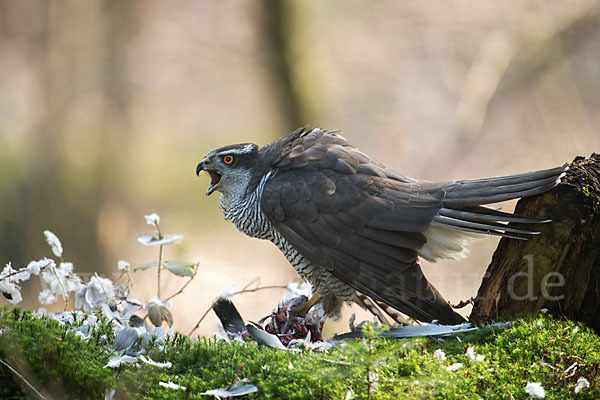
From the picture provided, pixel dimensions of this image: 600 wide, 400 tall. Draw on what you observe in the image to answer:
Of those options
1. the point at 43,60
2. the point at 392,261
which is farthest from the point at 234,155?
the point at 43,60

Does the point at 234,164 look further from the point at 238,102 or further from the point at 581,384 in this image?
the point at 238,102

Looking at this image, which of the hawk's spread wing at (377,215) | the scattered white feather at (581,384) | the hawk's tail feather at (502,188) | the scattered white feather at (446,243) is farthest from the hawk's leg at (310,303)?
the scattered white feather at (581,384)

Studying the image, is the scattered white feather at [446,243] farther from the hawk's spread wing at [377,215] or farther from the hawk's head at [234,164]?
the hawk's head at [234,164]

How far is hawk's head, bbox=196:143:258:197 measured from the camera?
3.55m

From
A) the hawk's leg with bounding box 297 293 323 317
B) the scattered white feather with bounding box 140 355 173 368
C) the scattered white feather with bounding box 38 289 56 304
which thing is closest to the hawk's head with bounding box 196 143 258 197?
the hawk's leg with bounding box 297 293 323 317

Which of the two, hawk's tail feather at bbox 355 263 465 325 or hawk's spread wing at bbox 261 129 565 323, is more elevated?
hawk's spread wing at bbox 261 129 565 323

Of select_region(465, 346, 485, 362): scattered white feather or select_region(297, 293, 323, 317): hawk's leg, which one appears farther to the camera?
select_region(297, 293, 323, 317): hawk's leg

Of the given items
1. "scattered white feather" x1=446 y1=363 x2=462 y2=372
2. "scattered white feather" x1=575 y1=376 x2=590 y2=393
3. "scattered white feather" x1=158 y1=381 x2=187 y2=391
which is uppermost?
"scattered white feather" x1=446 y1=363 x2=462 y2=372

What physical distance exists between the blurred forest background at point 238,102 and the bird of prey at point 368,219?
1.54 m

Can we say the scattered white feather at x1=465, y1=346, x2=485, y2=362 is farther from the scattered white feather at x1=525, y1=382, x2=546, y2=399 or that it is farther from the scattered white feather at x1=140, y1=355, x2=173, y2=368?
the scattered white feather at x1=140, y1=355, x2=173, y2=368

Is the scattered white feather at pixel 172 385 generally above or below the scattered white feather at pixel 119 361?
below

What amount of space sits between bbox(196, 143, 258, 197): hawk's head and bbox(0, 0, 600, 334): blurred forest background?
1.12 meters

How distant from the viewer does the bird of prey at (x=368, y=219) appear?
9.36 ft

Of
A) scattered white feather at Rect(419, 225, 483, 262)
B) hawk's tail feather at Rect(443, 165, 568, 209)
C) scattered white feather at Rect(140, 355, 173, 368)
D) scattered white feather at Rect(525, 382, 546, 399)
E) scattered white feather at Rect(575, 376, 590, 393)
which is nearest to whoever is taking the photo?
scattered white feather at Rect(525, 382, 546, 399)
